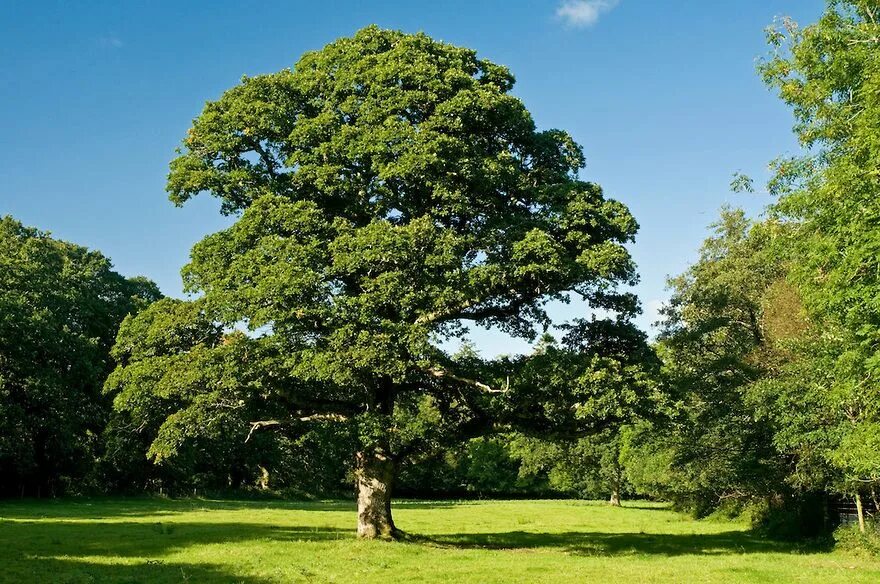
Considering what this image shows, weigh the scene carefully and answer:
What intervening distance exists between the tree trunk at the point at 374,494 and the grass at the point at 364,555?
102 cm

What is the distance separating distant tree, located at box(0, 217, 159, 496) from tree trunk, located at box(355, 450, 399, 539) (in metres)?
27.0

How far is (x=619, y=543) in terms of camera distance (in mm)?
30859

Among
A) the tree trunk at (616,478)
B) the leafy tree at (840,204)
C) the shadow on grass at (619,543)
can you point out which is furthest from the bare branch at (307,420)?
the tree trunk at (616,478)

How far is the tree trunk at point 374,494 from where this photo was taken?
26109 millimetres

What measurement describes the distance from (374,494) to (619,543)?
37.9ft

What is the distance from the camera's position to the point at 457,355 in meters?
28.0

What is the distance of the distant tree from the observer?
49562mm

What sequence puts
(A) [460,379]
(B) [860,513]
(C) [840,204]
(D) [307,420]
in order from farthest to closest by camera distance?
(B) [860,513] → (D) [307,420] → (A) [460,379] → (C) [840,204]

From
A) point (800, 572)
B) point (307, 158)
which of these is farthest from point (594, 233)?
point (800, 572)

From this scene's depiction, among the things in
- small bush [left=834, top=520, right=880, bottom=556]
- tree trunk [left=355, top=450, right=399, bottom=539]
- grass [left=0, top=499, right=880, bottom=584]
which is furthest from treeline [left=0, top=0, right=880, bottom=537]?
grass [left=0, top=499, right=880, bottom=584]

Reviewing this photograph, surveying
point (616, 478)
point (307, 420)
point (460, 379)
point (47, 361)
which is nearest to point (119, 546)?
point (307, 420)

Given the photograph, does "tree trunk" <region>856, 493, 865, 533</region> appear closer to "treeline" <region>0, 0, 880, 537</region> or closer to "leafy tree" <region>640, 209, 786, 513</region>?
"treeline" <region>0, 0, 880, 537</region>

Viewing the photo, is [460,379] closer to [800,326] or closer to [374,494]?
[374,494]

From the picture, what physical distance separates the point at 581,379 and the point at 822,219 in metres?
8.92
